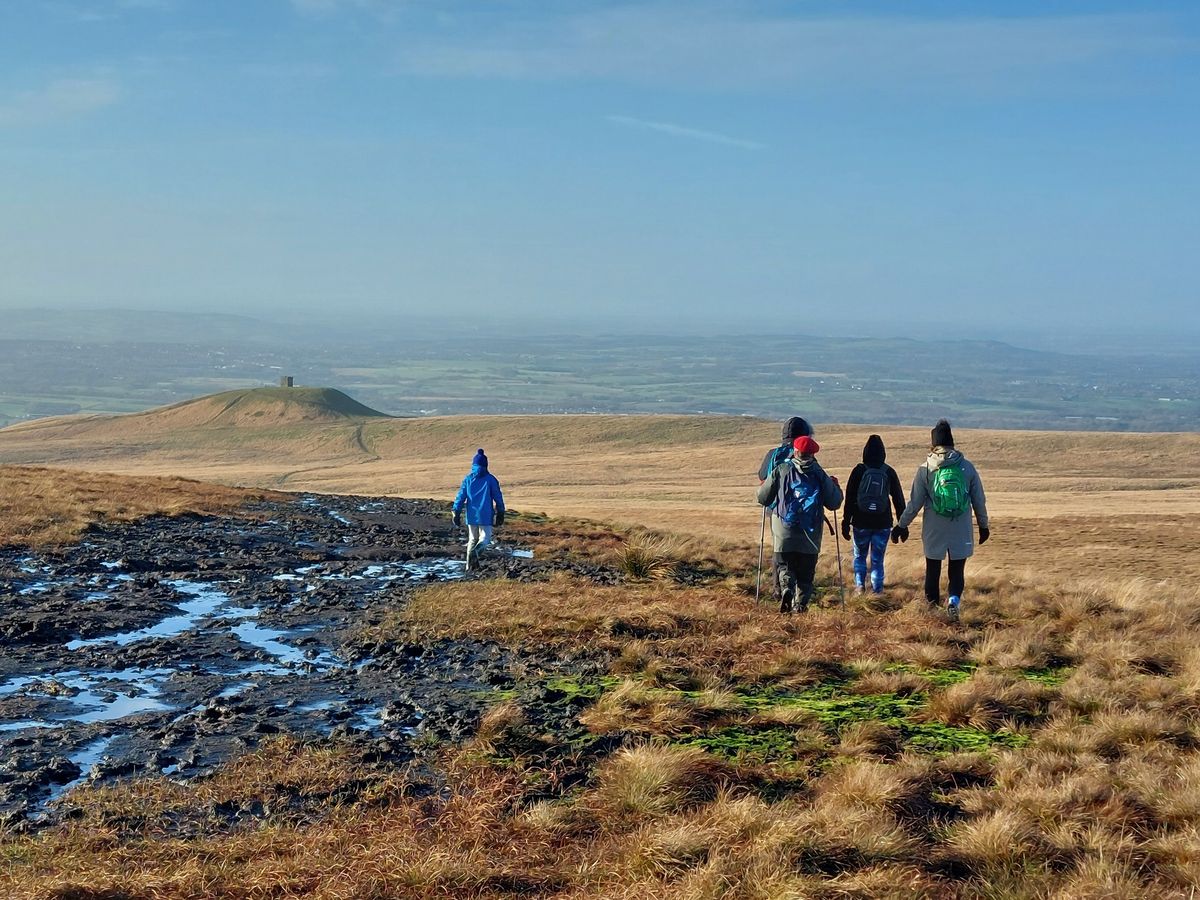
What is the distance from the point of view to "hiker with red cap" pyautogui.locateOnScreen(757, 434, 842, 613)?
12.3 metres

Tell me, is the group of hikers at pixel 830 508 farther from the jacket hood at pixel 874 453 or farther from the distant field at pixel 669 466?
the distant field at pixel 669 466

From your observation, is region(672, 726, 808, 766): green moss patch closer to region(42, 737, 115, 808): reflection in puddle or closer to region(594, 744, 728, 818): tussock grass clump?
region(594, 744, 728, 818): tussock grass clump

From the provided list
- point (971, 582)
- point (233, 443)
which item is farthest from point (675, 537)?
point (233, 443)

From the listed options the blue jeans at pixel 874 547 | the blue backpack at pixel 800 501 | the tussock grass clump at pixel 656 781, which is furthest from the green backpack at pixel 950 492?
the tussock grass clump at pixel 656 781

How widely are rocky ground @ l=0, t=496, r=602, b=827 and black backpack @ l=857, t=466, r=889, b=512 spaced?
4517 millimetres

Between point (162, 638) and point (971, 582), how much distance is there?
969 centimetres

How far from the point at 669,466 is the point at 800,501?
47592 millimetres

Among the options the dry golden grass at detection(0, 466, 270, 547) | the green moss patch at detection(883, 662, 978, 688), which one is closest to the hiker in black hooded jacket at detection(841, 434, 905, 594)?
the green moss patch at detection(883, 662, 978, 688)

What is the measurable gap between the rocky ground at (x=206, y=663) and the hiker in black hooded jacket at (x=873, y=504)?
14.1ft

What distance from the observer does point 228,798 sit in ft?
21.6

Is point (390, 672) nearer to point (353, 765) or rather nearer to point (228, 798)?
point (353, 765)

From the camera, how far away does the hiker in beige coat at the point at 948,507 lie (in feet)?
40.5

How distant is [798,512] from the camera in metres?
12.3

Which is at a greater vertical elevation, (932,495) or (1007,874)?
(932,495)
